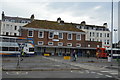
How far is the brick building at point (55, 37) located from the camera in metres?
47.0

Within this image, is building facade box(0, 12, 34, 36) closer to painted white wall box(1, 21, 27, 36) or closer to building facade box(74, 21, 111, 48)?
painted white wall box(1, 21, 27, 36)

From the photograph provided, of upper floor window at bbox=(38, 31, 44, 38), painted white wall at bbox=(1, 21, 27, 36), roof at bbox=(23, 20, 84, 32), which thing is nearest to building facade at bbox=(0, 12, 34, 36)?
painted white wall at bbox=(1, 21, 27, 36)

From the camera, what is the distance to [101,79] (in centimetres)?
1134

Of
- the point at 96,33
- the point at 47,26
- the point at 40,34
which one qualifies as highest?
the point at 47,26

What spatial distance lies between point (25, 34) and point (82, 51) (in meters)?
17.6

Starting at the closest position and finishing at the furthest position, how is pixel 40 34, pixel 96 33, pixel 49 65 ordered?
pixel 49 65, pixel 40 34, pixel 96 33

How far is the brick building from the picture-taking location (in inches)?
1849

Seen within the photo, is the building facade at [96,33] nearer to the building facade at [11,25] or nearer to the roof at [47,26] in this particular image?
the roof at [47,26]

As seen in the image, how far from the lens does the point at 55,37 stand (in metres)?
49.4

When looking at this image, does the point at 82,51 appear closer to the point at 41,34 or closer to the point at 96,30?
the point at 41,34

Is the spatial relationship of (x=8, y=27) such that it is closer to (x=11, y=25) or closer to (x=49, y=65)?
(x=11, y=25)

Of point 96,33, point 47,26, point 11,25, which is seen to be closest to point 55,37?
point 47,26

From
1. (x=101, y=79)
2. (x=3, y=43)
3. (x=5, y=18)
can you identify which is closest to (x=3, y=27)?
(x=5, y=18)

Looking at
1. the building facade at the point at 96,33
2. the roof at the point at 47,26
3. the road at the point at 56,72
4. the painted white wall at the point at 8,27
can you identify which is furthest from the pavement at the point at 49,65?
the building facade at the point at 96,33
